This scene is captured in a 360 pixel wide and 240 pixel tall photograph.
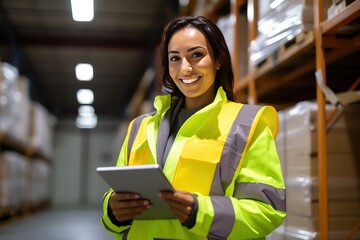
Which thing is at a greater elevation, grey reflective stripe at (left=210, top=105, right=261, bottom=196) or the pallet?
the pallet

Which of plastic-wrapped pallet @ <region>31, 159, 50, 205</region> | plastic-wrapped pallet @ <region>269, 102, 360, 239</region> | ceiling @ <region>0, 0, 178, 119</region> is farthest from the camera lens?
plastic-wrapped pallet @ <region>31, 159, 50, 205</region>

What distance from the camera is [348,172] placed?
3.32 meters

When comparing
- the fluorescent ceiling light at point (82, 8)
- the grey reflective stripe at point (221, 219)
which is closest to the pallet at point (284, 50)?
the grey reflective stripe at point (221, 219)

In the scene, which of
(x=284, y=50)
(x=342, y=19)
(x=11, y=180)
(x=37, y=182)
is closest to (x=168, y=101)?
(x=342, y=19)

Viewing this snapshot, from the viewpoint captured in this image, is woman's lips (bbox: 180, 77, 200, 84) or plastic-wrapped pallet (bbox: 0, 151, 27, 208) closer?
woman's lips (bbox: 180, 77, 200, 84)

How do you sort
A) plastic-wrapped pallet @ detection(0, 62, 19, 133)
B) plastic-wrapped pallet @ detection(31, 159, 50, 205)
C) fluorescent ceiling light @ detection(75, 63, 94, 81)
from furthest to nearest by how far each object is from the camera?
fluorescent ceiling light @ detection(75, 63, 94, 81), plastic-wrapped pallet @ detection(31, 159, 50, 205), plastic-wrapped pallet @ detection(0, 62, 19, 133)

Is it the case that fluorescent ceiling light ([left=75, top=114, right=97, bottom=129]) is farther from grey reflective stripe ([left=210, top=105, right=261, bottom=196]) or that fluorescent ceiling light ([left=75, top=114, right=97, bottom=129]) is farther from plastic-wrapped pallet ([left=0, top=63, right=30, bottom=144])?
grey reflective stripe ([left=210, top=105, right=261, bottom=196])

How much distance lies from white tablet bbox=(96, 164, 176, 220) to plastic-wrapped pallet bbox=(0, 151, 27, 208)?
767 cm

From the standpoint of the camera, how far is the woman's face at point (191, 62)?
1987mm

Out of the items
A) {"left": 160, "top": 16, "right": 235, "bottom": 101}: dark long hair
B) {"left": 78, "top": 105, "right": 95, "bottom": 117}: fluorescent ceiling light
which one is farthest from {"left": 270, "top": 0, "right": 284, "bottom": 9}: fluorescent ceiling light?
{"left": 78, "top": 105, "right": 95, "bottom": 117}: fluorescent ceiling light

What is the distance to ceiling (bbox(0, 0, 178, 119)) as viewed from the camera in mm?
11086

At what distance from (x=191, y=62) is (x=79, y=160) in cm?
2084

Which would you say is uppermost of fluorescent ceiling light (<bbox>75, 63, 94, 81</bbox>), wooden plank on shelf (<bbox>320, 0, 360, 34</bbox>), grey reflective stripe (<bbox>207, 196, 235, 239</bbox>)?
fluorescent ceiling light (<bbox>75, 63, 94, 81</bbox>)

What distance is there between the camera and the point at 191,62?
200 cm
